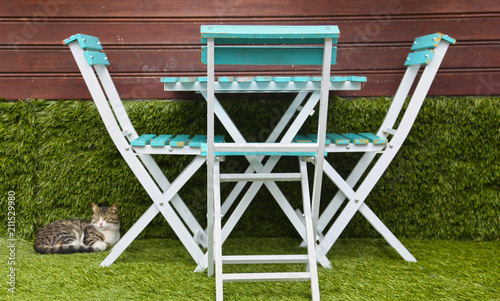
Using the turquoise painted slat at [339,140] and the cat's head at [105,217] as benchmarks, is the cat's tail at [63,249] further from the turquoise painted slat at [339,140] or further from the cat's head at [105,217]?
the turquoise painted slat at [339,140]

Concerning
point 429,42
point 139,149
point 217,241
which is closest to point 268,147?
point 217,241

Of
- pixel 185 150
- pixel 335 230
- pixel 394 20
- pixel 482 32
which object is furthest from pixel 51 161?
pixel 482 32

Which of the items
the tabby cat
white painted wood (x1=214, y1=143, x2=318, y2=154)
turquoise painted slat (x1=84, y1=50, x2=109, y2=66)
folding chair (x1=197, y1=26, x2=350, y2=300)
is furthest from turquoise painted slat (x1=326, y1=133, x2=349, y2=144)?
the tabby cat

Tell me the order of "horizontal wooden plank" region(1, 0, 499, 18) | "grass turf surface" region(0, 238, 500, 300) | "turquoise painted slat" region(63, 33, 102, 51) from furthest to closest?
1. "horizontal wooden plank" region(1, 0, 499, 18)
2. "turquoise painted slat" region(63, 33, 102, 51)
3. "grass turf surface" region(0, 238, 500, 300)

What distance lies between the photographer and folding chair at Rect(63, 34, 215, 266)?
91.2 inches

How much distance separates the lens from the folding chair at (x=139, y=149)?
232cm

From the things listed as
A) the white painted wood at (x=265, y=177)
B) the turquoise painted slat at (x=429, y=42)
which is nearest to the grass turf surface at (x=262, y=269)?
the white painted wood at (x=265, y=177)

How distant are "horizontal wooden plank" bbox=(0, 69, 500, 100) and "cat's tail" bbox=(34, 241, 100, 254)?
3.29 feet

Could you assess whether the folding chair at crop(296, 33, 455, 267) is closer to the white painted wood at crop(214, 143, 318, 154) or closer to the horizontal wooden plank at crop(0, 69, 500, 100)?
the horizontal wooden plank at crop(0, 69, 500, 100)

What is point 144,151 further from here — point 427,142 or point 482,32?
point 482,32

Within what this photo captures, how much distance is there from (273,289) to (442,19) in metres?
2.15

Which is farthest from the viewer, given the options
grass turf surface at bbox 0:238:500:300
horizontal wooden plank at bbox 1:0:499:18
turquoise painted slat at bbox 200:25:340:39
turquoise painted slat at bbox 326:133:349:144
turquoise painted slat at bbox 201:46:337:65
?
horizontal wooden plank at bbox 1:0:499:18

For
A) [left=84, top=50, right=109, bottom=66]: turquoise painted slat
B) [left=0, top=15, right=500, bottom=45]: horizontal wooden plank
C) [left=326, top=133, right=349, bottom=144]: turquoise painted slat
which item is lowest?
[left=326, top=133, right=349, bottom=144]: turquoise painted slat

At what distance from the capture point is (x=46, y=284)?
2.25m
